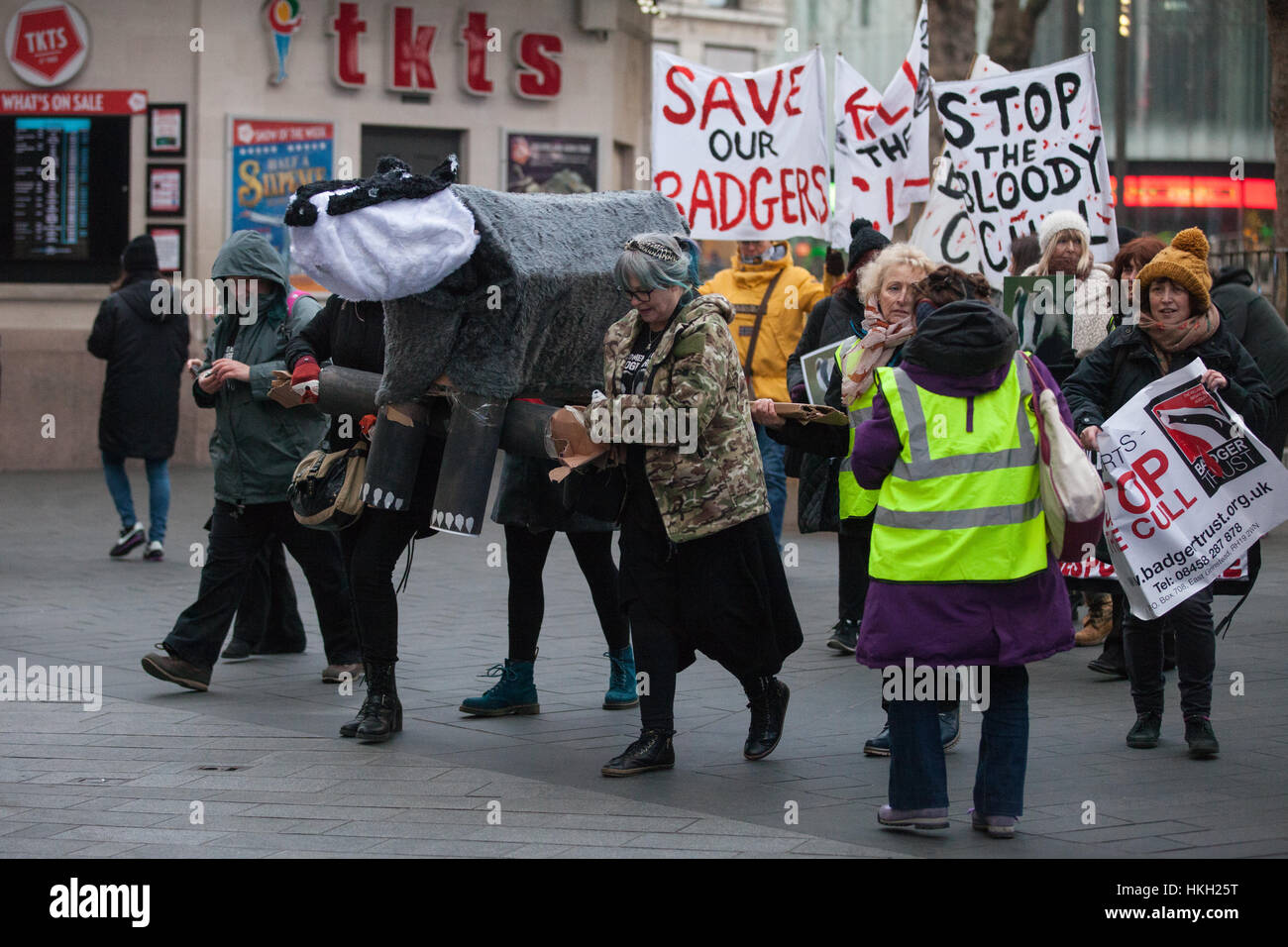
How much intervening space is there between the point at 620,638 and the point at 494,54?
12.0 metres

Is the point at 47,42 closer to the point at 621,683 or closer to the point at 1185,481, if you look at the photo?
the point at 621,683

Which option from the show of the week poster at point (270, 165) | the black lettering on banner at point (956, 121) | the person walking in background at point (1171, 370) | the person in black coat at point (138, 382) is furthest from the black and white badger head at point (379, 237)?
the show of the week poster at point (270, 165)

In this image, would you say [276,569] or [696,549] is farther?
[276,569]

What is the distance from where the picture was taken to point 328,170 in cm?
1720

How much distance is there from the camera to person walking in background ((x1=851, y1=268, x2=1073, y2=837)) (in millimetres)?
5027

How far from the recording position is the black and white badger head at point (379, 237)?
19.1 ft

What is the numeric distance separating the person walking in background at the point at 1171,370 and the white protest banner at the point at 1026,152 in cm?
299

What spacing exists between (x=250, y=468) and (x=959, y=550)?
3603mm

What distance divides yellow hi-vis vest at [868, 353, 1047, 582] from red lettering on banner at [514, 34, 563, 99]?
13.5 meters

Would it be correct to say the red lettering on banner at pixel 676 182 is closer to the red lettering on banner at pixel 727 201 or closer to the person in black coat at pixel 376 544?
the red lettering on banner at pixel 727 201

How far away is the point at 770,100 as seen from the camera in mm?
11484

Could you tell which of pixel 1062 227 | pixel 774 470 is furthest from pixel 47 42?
pixel 1062 227
